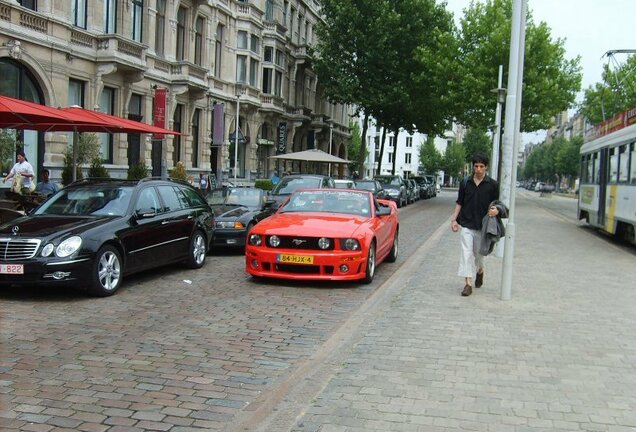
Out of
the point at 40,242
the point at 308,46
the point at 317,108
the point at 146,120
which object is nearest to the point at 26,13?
the point at 146,120

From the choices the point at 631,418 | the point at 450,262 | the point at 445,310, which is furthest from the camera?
the point at 450,262

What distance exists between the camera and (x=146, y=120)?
27.1 m

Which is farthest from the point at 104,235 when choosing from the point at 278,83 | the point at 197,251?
the point at 278,83

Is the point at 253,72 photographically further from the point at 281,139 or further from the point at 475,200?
Result: the point at 475,200

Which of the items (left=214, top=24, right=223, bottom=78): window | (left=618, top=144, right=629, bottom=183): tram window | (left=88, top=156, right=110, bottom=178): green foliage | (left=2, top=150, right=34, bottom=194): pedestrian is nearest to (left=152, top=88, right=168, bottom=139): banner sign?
(left=88, top=156, right=110, bottom=178): green foliage

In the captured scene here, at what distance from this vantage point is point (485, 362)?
5375 millimetres

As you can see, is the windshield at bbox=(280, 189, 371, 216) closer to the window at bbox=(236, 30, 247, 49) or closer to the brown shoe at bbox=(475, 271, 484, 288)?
the brown shoe at bbox=(475, 271, 484, 288)

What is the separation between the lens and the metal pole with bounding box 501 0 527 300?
8.14m

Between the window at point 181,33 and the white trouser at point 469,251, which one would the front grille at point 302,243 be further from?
the window at point 181,33

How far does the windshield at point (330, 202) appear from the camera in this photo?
10.4 meters

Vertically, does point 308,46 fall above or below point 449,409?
above

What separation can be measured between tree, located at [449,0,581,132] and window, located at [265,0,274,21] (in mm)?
12915

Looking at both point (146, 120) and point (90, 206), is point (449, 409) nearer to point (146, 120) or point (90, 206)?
point (90, 206)

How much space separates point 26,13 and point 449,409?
66.0 ft
